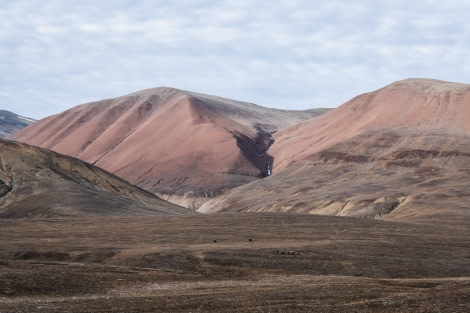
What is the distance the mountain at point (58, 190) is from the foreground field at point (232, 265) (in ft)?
65.6

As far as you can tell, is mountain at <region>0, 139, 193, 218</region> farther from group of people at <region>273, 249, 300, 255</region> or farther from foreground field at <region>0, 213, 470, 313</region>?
group of people at <region>273, 249, 300, 255</region>

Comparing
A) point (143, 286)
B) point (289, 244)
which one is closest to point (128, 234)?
point (289, 244)

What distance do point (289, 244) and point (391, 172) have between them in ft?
414

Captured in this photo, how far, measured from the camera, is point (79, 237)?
8519 cm

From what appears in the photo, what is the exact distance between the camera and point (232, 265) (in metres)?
62.2

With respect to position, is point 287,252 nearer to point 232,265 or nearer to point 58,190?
point 232,265

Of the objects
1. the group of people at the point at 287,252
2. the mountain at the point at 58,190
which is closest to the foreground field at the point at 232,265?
the group of people at the point at 287,252

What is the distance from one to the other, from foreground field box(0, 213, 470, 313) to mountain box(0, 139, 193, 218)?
1998cm

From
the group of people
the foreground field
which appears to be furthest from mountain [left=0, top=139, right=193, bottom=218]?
the group of people

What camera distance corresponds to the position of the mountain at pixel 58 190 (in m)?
126

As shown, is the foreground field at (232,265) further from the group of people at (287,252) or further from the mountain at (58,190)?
the mountain at (58,190)

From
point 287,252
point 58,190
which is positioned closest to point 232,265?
point 287,252

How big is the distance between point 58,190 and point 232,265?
83.6 meters

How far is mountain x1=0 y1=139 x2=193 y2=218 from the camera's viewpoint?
126m
